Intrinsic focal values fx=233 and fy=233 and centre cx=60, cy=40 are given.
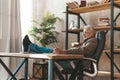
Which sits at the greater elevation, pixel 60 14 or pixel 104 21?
pixel 60 14

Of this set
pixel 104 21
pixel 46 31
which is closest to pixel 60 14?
pixel 46 31

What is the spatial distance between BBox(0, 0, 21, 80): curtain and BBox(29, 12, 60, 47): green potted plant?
35 cm

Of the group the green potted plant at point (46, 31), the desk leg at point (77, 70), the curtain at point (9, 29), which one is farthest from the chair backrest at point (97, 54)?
the curtain at point (9, 29)

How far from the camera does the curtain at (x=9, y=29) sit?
16.1 ft

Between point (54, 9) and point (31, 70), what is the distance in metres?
1.52

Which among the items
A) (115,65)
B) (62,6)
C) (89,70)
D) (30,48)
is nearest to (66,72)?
(89,70)

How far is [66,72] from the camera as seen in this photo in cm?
321

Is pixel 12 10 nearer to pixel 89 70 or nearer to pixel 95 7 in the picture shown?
pixel 95 7

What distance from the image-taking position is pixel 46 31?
5.07 meters

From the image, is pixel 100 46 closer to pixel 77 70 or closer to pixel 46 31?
pixel 77 70

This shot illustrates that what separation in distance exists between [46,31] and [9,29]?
79 centimetres

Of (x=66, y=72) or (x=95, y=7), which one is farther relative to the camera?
(x=95, y=7)

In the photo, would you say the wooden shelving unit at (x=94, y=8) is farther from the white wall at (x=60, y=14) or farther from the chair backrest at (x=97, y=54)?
the chair backrest at (x=97, y=54)

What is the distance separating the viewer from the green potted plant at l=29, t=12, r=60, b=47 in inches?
197
